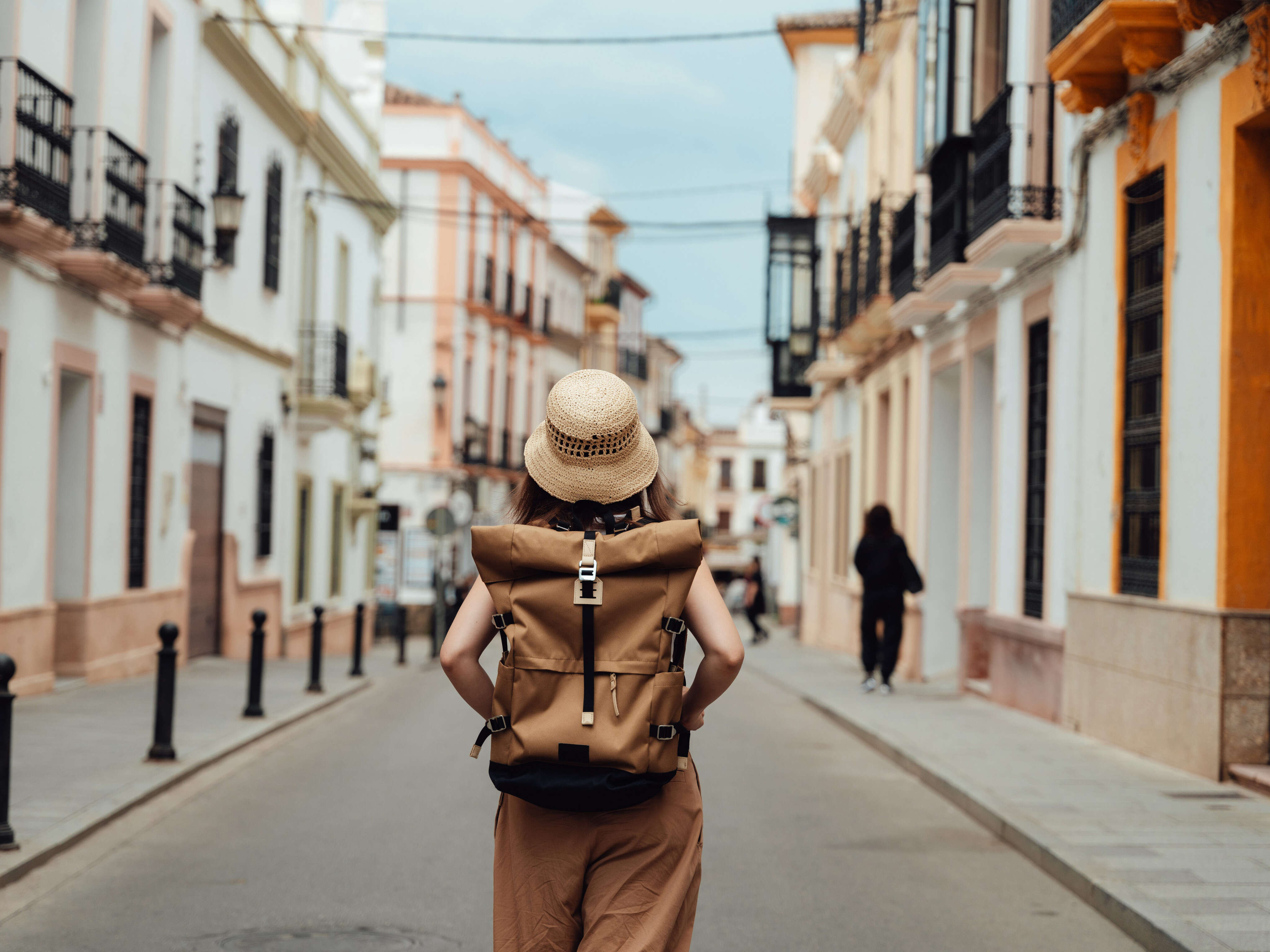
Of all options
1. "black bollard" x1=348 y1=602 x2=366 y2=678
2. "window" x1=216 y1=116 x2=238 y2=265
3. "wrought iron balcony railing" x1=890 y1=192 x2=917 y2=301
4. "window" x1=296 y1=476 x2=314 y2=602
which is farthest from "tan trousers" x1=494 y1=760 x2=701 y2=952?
"window" x1=296 y1=476 x2=314 y2=602

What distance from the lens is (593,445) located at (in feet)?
11.1

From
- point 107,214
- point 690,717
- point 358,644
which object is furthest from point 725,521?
point 690,717

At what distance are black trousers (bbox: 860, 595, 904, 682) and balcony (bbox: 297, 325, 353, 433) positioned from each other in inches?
415

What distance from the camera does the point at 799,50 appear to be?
126 ft

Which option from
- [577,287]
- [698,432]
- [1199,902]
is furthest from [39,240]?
[698,432]

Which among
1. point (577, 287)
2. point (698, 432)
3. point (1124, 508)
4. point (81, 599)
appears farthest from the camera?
point (698, 432)

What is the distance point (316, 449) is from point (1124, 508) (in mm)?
17478

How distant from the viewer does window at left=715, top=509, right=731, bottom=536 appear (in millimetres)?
95188

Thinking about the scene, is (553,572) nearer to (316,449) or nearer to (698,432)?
(316,449)

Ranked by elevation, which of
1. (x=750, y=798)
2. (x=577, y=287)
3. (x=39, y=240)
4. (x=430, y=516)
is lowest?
(x=750, y=798)

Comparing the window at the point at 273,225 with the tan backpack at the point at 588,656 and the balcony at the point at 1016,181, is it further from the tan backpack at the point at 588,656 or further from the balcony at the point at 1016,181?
the tan backpack at the point at 588,656

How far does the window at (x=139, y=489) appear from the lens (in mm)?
17438

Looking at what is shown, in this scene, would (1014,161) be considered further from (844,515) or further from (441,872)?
(844,515)

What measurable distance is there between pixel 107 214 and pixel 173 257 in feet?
5.91
